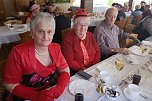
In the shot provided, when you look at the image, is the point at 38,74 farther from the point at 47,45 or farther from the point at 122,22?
the point at 122,22

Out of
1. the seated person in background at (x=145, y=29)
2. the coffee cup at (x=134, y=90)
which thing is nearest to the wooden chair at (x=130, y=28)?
the seated person in background at (x=145, y=29)

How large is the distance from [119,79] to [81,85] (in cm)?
36

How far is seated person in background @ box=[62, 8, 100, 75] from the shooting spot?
183 centimetres

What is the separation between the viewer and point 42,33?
1306 mm

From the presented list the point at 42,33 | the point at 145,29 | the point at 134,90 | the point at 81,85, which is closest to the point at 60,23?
the point at 145,29

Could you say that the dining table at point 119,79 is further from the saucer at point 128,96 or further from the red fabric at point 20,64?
the red fabric at point 20,64

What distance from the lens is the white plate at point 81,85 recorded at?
126 cm

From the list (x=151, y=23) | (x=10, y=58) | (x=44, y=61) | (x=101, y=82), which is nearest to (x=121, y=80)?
(x=101, y=82)

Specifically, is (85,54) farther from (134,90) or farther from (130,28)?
(130,28)

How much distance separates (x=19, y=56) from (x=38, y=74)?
0.21 m

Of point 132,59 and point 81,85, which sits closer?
point 81,85

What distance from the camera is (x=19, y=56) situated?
1.26m

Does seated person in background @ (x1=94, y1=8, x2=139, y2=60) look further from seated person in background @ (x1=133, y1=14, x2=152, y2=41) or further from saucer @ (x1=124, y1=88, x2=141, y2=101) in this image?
seated person in background @ (x1=133, y1=14, x2=152, y2=41)

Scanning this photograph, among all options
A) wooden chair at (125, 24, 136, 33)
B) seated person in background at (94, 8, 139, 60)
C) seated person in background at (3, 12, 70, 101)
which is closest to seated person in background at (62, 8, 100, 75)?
seated person in background at (94, 8, 139, 60)
